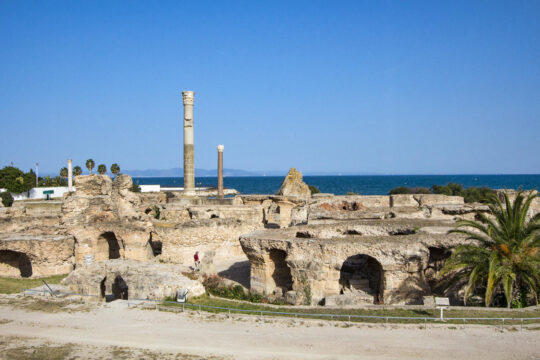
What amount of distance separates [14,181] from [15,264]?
3639cm

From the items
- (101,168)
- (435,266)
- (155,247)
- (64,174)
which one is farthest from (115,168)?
(435,266)

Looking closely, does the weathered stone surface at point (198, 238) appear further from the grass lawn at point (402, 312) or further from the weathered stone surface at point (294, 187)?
the weathered stone surface at point (294, 187)

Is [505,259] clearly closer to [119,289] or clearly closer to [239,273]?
[239,273]

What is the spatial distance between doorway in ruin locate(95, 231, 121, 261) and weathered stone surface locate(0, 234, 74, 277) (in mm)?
1874

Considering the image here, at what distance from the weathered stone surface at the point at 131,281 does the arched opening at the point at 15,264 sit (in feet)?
23.8

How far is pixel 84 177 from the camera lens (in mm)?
25234

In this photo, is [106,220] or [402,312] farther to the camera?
[106,220]

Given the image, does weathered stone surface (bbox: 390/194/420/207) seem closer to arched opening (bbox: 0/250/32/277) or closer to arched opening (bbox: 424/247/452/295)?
arched opening (bbox: 424/247/452/295)

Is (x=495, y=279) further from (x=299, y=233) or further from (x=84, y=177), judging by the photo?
(x=84, y=177)

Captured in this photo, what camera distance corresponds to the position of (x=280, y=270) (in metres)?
17.0

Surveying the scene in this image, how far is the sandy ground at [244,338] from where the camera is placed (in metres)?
9.69

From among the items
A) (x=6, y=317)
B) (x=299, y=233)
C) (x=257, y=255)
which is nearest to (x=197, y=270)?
(x=257, y=255)

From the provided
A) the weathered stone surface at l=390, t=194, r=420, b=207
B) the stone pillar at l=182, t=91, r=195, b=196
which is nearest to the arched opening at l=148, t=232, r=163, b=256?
the stone pillar at l=182, t=91, r=195, b=196

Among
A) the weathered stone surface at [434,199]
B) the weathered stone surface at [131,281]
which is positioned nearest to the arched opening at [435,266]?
the weathered stone surface at [131,281]
